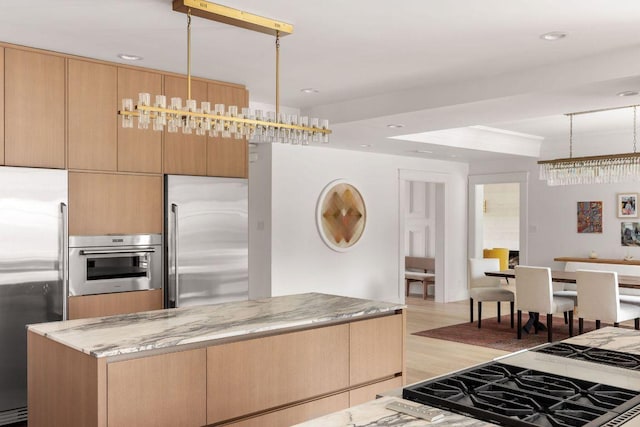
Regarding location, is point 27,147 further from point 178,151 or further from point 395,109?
point 395,109

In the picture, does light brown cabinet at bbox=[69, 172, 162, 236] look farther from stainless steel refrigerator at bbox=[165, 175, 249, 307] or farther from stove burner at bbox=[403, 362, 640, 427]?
stove burner at bbox=[403, 362, 640, 427]

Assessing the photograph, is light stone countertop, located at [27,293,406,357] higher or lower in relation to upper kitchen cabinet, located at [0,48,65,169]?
lower

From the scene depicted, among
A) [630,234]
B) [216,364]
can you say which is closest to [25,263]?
[216,364]

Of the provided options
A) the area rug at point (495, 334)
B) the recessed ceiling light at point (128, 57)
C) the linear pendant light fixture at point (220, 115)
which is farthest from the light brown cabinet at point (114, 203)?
the area rug at point (495, 334)

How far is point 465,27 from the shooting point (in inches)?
140

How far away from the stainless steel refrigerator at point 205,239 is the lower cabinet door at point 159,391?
2111 mm

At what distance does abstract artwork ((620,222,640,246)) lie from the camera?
812 cm

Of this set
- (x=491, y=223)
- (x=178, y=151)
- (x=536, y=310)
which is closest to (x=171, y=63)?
(x=178, y=151)

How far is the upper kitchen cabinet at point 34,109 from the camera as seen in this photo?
3.87 metres

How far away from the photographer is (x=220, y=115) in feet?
10.4

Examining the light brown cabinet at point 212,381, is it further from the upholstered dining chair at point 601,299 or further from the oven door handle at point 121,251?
the upholstered dining chair at point 601,299

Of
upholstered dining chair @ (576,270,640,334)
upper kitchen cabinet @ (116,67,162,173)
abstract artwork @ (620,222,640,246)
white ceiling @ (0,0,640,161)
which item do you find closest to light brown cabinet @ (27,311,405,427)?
white ceiling @ (0,0,640,161)

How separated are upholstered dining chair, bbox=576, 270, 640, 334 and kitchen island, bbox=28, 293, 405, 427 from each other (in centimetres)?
349

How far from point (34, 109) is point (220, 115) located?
5.33 ft
